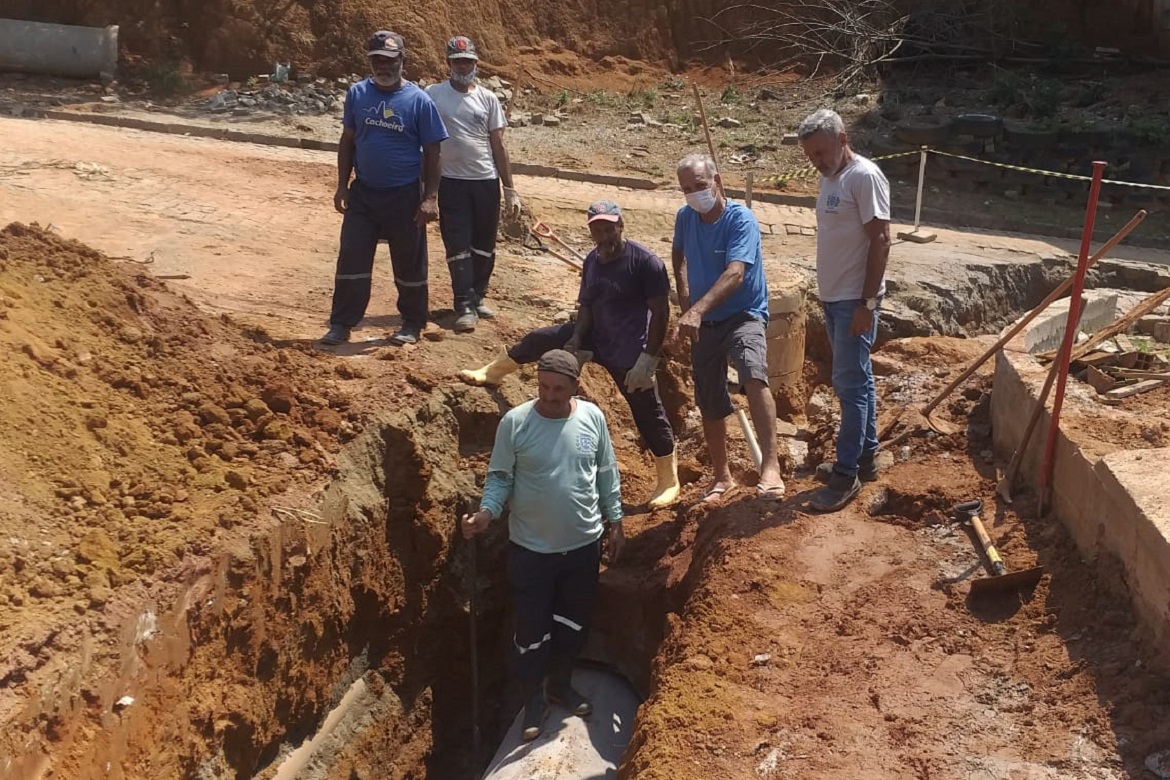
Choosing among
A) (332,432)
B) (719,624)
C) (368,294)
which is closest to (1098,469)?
(719,624)

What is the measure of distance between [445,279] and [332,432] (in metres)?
3.02

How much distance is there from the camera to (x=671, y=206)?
13.3m

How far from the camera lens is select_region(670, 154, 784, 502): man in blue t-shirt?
5762 millimetres

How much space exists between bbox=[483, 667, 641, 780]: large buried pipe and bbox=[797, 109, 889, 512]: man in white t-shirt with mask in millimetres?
1545

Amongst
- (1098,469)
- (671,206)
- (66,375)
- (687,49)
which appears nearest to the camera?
(1098,469)

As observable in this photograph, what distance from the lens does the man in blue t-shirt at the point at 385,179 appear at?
6.80 m

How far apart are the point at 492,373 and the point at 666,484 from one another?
1.20m

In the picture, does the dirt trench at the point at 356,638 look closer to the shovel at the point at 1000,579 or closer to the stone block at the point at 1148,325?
the shovel at the point at 1000,579

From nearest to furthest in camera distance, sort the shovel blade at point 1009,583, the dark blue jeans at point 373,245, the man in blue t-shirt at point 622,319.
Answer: the shovel blade at point 1009,583
the man in blue t-shirt at point 622,319
the dark blue jeans at point 373,245

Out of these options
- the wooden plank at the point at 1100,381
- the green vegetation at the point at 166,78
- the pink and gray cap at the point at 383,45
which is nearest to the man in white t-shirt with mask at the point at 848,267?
the wooden plank at the point at 1100,381

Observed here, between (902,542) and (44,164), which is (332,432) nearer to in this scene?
(902,542)

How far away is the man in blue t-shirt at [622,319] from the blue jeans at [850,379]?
0.87 m

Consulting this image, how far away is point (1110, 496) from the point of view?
492 cm

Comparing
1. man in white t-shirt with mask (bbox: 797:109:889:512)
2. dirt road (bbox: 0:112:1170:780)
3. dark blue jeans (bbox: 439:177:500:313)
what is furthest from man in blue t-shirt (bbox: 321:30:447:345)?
man in white t-shirt with mask (bbox: 797:109:889:512)
